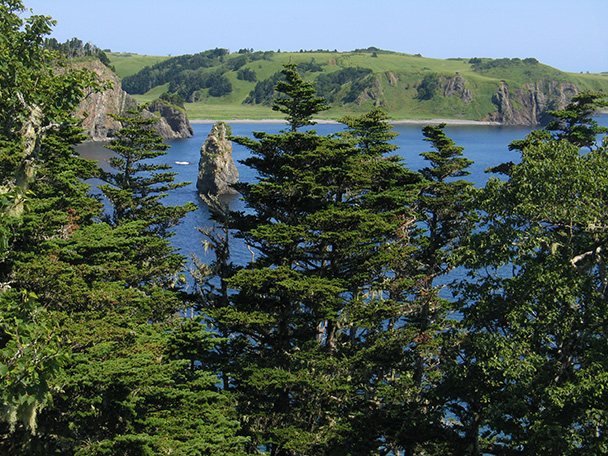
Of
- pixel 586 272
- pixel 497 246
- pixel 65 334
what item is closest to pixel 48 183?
pixel 65 334

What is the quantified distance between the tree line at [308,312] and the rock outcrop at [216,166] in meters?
70.3

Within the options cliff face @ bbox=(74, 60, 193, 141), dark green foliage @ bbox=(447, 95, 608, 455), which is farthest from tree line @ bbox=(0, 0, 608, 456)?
cliff face @ bbox=(74, 60, 193, 141)

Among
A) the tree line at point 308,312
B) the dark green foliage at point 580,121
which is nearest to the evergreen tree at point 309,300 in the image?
the tree line at point 308,312

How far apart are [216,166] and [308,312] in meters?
85.1

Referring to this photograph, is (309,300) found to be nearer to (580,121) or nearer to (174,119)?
(580,121)

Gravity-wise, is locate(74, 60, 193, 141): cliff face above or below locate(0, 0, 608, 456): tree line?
above

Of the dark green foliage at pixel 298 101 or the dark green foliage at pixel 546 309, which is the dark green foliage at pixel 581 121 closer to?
the dark green foliage at pixel 298 101

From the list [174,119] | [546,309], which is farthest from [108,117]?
[546,309]

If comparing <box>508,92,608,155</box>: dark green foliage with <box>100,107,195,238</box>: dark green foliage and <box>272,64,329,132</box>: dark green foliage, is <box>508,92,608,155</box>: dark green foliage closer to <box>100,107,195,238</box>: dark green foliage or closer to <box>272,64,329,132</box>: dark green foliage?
<box>272,64,329,132</box>: dark green foliage

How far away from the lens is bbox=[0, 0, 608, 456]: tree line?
15.2 m

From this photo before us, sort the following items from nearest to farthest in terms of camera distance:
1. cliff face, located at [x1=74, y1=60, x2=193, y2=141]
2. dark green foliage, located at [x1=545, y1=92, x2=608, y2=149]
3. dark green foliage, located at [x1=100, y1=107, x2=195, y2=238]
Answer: dark green foliage, located at [x1=100, y1=107, x2=195, y2=238]
dark green foliage, located at [x1=545, y1=92, x2=608, y2=149]
cliff face, located at [x1=74, y1=60, x2=193, y2=141]

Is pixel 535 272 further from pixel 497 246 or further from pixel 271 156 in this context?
pixel 271 156

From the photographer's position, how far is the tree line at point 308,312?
1523 cm

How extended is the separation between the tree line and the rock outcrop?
70295 mm
